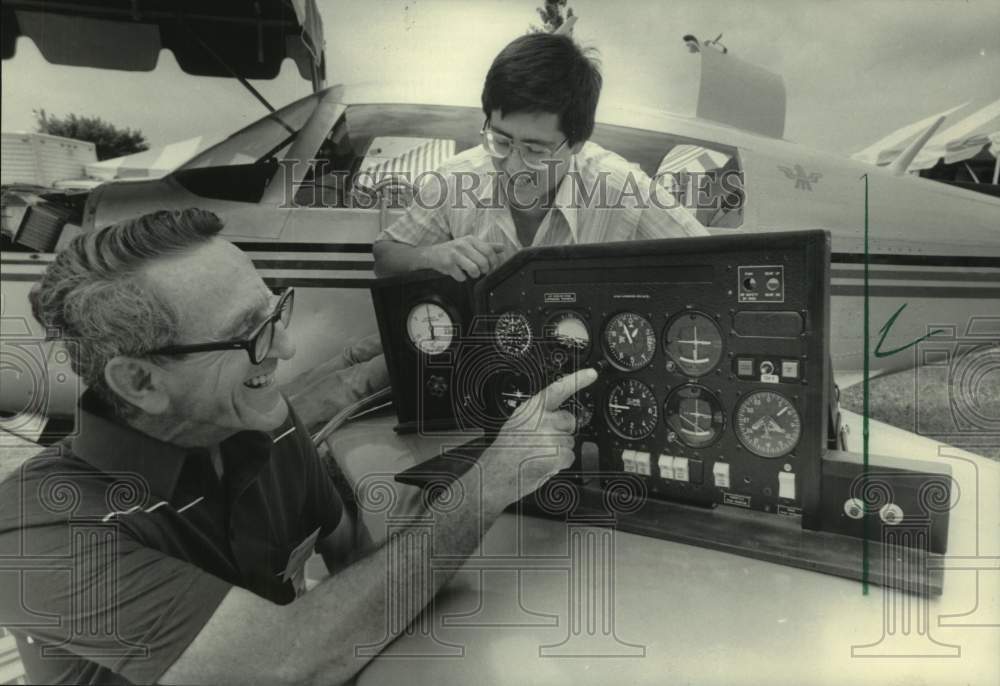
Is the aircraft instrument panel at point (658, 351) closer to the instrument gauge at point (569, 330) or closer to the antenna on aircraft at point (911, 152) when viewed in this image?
the instrument gauge at point (569, 330)

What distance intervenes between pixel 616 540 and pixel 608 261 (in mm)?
478

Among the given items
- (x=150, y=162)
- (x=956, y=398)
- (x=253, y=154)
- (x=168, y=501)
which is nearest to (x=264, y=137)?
(x=253, y=154)

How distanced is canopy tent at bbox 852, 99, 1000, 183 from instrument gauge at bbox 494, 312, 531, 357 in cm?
62

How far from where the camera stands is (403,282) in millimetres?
1215

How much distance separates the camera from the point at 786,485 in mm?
1065

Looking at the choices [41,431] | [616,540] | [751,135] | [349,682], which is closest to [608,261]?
[751,135]

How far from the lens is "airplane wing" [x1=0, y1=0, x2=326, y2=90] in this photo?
41.7 inches

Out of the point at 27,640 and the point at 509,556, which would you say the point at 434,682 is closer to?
the point at 509,556

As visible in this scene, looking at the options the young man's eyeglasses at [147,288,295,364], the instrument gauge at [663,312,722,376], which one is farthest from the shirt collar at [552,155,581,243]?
the young man's eyeglasses at [147,288,295,364]

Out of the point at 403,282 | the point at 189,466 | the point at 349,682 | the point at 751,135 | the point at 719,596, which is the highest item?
the point at 751,135

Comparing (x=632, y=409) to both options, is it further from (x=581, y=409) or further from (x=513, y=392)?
(x=513, y=392)

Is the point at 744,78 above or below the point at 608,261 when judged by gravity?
above

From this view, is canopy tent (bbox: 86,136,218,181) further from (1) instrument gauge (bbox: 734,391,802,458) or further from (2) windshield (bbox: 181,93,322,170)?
(1) instrument gauge (bbox: 734,391,802,458)

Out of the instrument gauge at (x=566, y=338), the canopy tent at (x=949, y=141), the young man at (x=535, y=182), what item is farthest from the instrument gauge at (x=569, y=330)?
the canopy tent at (x=949, y=141)
